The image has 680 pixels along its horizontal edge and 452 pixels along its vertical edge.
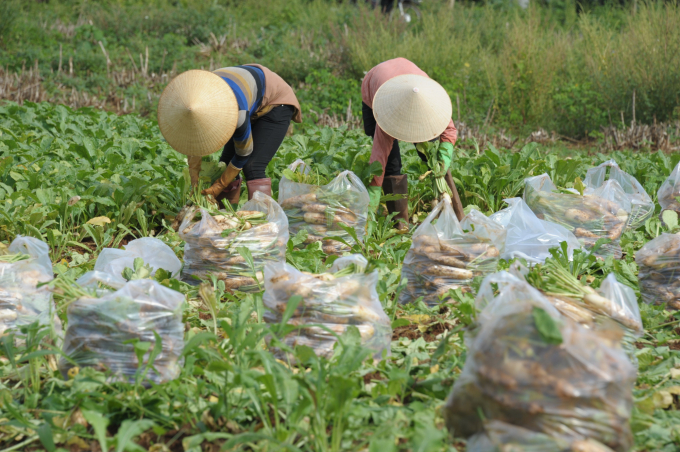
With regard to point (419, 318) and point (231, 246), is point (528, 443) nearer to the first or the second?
point (419, 318)

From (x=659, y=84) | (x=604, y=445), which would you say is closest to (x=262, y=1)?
(x=659, y=84)

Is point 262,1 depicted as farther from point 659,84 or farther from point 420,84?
point 420,84

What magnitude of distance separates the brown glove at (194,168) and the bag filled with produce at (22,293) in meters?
1.45

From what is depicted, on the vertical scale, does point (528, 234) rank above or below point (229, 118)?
below

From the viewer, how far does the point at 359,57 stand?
10.1m

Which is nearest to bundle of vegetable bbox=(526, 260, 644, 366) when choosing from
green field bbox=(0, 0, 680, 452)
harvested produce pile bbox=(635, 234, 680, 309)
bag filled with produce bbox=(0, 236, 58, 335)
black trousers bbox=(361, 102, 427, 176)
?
green field bbox=(0, 0, 680, 452)

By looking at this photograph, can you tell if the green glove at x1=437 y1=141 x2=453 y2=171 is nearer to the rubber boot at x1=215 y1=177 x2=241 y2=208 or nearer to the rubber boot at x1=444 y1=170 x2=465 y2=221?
the rubber boot at x1=444 y1=170 x2=465 y2=221

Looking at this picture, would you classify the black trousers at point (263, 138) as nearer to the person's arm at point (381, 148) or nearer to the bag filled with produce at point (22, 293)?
the person's arm at point (381, 148)

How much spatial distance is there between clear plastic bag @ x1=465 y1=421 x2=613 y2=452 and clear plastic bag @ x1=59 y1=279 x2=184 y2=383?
104 centimetres

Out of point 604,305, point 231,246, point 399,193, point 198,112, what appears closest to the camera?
point 604,305

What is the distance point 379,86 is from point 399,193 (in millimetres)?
820

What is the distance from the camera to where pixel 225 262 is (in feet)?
9.98

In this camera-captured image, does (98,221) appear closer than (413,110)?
No

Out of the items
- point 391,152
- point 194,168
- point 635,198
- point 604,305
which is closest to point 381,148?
point 391,152
